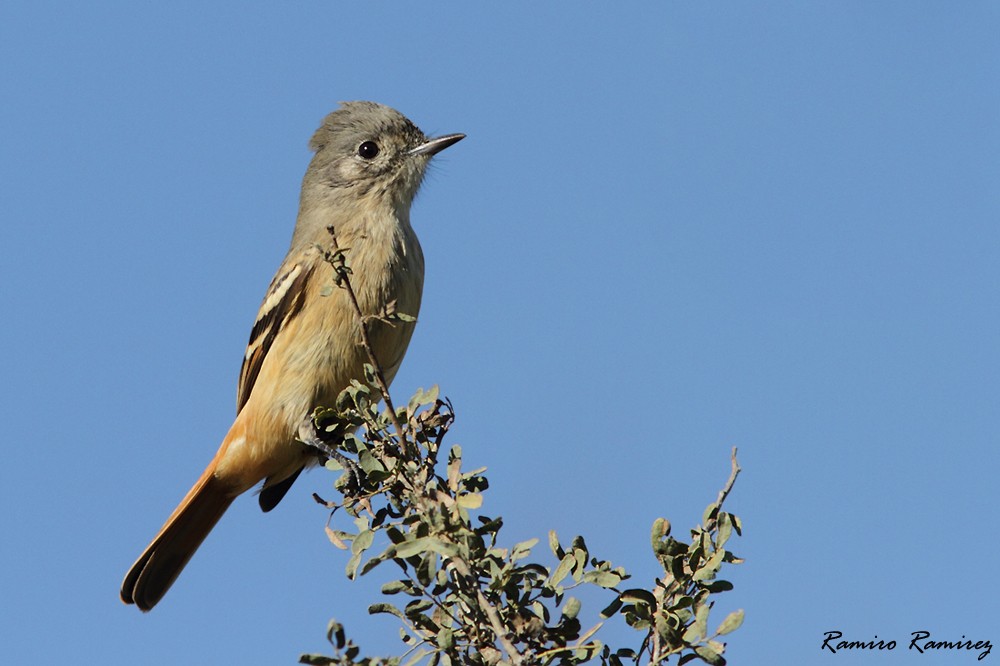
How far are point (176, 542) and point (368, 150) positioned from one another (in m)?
2.85

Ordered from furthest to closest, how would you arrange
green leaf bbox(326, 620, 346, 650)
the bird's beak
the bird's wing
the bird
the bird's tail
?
the bird's beak
the bird's tail
the bird's wing
the bird
green leaf bbox(326, 620, 346, 650)

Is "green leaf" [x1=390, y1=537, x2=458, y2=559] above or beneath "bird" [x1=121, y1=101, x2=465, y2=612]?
beneath

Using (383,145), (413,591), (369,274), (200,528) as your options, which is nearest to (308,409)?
(369,274)

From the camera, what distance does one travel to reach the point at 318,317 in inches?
253

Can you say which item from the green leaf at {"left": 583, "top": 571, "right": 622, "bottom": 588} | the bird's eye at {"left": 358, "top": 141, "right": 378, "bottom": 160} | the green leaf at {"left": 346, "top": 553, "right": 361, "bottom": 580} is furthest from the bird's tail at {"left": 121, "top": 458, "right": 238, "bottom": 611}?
the green leaf at {"left": 583, "top": 571, "right": 622, "bottom": 588}

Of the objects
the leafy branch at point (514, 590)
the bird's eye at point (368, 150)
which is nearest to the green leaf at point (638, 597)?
the leafy branch at point (514, 590)

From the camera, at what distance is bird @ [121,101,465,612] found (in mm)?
6391

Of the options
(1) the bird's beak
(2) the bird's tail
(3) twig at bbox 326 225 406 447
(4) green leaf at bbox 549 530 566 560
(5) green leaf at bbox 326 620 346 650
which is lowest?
(5) green leaf at bbox 326 620 346 650

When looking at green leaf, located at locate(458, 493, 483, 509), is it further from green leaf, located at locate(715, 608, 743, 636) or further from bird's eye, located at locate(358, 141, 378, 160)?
bird's eye, located at locate(358, 141, 378, 160)

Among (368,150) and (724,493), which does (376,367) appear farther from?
(368,150)

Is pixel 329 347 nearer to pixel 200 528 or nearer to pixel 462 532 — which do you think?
pixel 200 528

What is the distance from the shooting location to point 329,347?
20.9ft

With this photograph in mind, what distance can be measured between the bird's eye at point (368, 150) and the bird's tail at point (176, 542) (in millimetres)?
2287

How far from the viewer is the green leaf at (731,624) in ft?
10.8
